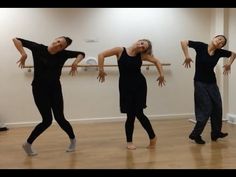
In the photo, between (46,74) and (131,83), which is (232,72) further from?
(46,74)

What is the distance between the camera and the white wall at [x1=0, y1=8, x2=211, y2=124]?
17.7 feet

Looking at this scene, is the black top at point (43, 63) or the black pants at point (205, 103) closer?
the black top at point (43, 63)

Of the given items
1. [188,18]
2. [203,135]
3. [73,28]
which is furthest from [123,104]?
[188,18]

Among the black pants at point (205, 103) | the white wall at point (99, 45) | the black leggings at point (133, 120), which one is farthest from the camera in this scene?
the white wall at point (99, 45)

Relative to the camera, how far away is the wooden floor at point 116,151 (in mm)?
3430

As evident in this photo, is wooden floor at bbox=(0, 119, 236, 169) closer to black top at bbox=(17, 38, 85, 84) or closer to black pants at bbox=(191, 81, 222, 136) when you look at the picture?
black pants at bbox=(191, 81, 222, 136)

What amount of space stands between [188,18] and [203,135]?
215 cm

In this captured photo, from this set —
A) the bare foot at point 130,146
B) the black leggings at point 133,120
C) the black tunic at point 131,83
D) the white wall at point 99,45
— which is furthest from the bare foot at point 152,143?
the white wall at point 99,45

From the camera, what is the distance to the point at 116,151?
12.9 ft

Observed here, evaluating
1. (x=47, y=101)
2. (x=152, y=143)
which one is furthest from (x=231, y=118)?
(x=47, y=101)

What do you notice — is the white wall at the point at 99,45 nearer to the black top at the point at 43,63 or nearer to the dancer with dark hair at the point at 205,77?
the dancer with dark hair at the point at 205,77

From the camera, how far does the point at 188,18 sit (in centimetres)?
595

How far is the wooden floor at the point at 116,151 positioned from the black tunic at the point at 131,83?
51 cm

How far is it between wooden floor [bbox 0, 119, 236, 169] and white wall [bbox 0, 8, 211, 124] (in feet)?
1.82
